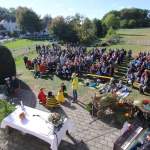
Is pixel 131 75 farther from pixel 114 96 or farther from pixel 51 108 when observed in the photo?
pixel 51 108

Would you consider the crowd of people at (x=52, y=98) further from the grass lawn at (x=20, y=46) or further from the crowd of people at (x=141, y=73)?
the grass lawn at (x=20, y=46)

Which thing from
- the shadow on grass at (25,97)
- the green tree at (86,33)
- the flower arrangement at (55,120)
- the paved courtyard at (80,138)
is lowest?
the paved courtyard at (80,138)

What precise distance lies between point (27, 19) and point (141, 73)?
172 feet

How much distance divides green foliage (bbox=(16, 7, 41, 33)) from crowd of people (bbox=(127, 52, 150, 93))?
49.3 m

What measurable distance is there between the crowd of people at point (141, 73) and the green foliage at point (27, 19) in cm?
4935

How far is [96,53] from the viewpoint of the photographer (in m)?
26.6

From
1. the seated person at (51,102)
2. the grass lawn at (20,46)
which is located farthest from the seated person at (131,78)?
the grass lawn at (20,46)

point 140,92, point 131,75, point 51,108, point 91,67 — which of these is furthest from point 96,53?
point 51,108

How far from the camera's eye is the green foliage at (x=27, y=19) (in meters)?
66.4

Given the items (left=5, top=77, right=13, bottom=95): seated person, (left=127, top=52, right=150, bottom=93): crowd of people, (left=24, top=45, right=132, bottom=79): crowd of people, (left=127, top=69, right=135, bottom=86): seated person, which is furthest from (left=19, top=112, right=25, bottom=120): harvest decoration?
(left=24, top=45, right=132, bottom=79): crowd of people

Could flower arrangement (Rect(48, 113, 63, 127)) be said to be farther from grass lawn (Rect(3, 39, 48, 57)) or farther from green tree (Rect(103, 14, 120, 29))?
green tree (Rect(103, 14, 120, 29))

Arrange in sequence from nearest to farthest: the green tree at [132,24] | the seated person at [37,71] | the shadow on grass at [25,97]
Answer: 1. the shadow on grass at [25,97]
2. the seated person at [37,71]
3. the green tree at [132,24]

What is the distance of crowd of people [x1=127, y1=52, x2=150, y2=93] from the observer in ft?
59.3

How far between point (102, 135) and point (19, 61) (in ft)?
66.7
